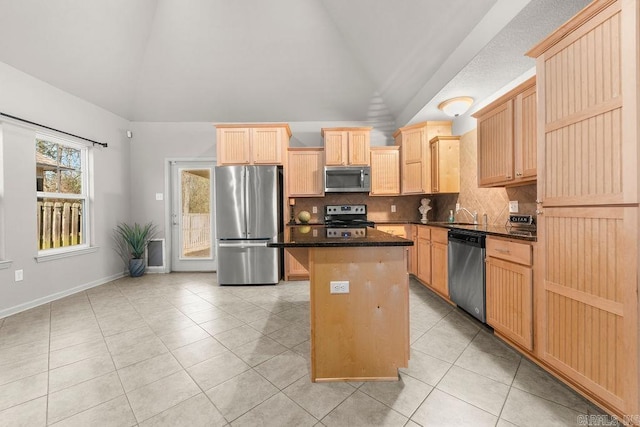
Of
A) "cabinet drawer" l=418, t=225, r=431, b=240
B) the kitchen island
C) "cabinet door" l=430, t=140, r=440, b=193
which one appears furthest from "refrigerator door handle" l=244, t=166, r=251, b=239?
"cabinet door" l=430, t=140, r=440, b=193

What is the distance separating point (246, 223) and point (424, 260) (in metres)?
2.70

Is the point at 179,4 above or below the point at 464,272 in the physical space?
above

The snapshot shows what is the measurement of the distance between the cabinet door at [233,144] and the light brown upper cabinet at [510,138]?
10.6 ft

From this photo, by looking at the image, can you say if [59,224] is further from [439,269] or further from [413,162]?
[413,162]

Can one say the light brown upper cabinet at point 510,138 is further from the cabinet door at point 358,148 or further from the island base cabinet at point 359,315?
the cabinet door at point 358,148

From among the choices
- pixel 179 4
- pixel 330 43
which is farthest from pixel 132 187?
pixel 330 43

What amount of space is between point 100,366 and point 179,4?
4255mm

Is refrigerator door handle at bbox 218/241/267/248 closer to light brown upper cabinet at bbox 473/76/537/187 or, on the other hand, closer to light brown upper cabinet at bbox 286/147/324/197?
light brown upper cabinet at bbox 286/147/324/197

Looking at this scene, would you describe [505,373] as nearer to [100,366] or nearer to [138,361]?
[138,361]

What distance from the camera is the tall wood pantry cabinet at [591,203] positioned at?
121cm

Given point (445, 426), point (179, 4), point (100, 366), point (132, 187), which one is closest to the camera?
point (445, 426)

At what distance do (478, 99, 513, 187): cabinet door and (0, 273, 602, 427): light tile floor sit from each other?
1523mm

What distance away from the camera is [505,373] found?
1691 millimetres

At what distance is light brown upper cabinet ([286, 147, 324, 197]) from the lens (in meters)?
4.26
